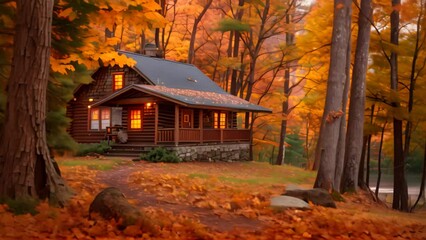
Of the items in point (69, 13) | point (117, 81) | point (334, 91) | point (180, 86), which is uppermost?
point (117, 81)

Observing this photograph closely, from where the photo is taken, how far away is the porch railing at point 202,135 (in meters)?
23.6

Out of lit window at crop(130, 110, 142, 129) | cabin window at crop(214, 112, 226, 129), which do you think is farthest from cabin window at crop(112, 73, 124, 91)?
cabin window at crop(214, 112, 226, 129)

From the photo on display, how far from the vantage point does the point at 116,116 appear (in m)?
26.7

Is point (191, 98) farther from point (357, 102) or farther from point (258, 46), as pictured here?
point (357, 102)

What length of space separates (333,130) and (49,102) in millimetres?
7816

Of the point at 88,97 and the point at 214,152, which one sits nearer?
the point at 214,152

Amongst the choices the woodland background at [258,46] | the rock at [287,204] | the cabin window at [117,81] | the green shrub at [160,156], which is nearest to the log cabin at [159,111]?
the cabin window at [117,81]

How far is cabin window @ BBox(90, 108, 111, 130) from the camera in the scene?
27.9 meters

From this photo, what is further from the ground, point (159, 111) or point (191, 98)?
point (191, 98)

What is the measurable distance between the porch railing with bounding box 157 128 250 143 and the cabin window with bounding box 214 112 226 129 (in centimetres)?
162

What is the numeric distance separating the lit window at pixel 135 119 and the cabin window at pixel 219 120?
593cm

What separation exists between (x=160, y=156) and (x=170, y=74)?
8.03m

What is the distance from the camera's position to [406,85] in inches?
708

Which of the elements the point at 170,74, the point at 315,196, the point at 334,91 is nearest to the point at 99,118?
the point at 170,74
